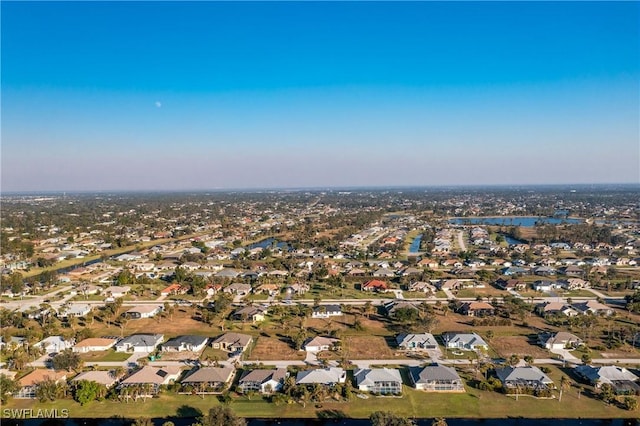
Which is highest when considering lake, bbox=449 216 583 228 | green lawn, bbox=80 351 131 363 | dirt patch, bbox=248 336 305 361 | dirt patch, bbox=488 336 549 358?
lake, bbox=449 216 583 228

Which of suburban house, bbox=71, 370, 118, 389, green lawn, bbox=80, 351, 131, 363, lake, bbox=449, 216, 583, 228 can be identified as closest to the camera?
suburban house, bbox=71, 370, 118, 389

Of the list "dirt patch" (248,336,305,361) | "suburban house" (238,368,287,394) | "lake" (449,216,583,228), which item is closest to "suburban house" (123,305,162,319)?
"dirt patch" (248,336,305,361)

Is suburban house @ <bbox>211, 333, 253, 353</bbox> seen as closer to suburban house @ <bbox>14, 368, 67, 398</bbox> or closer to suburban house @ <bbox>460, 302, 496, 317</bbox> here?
suburban house @ <bbox>14, 368, 67, 398</bbox>

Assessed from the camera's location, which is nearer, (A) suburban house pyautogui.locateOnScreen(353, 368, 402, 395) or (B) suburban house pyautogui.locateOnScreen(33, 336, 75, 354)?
(A) suburban house pyautogui.locateOnScreen(353, 368, 402, 395)

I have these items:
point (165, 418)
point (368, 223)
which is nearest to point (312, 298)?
point (165, 418)

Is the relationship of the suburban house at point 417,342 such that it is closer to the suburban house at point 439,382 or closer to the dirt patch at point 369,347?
the dirt patch at point 369,347

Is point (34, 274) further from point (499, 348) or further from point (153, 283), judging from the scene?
point (499, 348)

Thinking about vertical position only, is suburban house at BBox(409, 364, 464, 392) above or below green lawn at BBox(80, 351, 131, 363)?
above
